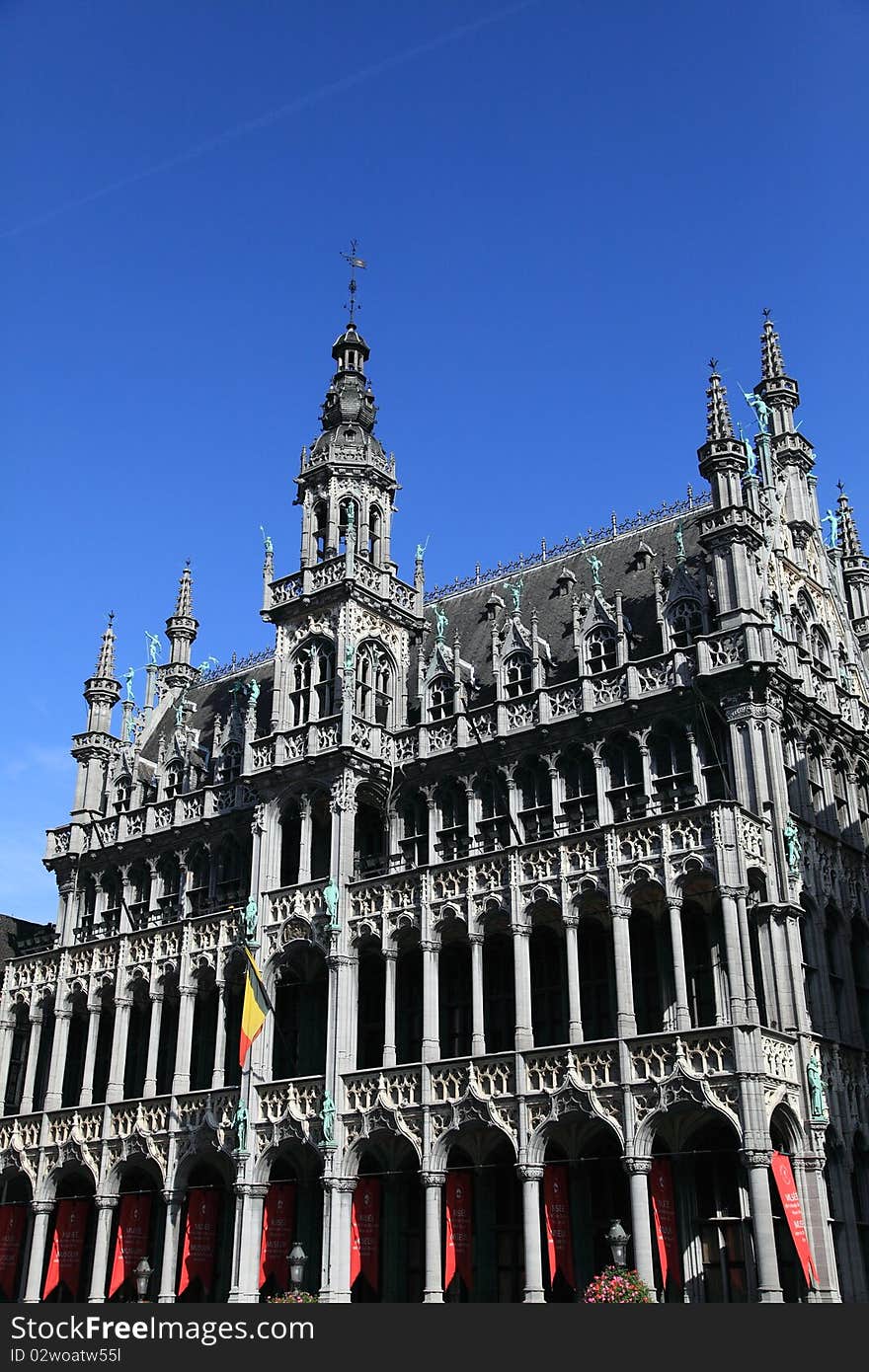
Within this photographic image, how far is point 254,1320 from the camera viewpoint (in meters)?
24.5

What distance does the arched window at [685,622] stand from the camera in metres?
47.5

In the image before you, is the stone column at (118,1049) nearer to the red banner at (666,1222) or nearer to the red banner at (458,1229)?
the red banner at (458,1229)

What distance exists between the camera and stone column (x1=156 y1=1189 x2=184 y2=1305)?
48281 mm

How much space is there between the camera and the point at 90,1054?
5659 centimetres

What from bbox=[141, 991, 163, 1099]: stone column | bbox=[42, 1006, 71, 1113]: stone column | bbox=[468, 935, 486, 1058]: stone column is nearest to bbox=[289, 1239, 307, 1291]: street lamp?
bbox=[468, 935, 486, 1058]: stone column

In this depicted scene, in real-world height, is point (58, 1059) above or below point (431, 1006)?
above

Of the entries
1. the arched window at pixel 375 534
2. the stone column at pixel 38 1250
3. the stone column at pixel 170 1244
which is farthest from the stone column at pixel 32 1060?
the arched window at pixel 375 534

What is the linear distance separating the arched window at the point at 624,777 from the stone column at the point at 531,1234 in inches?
443

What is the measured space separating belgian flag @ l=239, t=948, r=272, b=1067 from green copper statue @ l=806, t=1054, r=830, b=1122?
18.8m

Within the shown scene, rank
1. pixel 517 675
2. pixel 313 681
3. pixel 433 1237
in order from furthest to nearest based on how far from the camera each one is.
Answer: pixel 313 681 < pixel 517 675 < pixel 433 1237

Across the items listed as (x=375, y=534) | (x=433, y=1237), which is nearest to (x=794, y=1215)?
(x=433, y=1237)

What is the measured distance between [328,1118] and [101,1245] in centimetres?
1220

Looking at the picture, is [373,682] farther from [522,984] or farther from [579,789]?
[522,984]

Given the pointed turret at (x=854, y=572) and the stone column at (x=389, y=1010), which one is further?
the pointed turret at (x=854, y=572)
